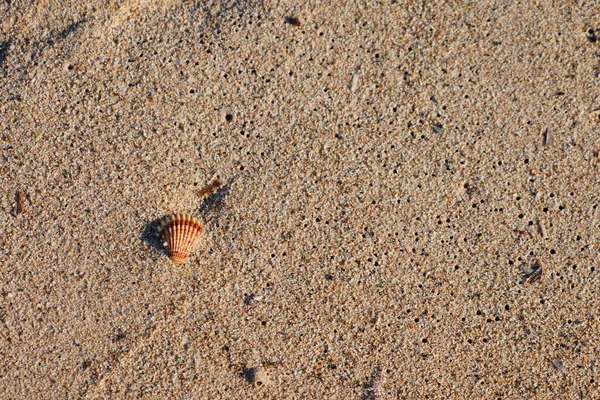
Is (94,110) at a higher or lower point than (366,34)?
higher

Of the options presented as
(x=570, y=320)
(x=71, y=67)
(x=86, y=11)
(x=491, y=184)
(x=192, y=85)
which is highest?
(x=86, y=11)

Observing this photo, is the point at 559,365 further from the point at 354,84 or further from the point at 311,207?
the point at 354,84

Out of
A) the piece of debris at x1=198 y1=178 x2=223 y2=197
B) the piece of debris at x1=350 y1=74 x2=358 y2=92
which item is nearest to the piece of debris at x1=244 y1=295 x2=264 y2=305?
the piece of debris at x1=198 y1=178 x2=223 y2=197

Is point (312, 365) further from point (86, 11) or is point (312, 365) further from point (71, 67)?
point (86, 11)

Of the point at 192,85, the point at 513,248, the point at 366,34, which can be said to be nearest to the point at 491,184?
the point at 513,248

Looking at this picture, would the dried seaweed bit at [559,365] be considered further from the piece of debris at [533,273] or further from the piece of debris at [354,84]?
the piece of debris at [354,84]

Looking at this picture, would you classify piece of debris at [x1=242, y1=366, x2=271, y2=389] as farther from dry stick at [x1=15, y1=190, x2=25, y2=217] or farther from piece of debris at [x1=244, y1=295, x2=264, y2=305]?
dry stick at [x1=15, y1=190, x2=25, y2=217]

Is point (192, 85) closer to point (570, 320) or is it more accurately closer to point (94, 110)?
point (94, 110)
